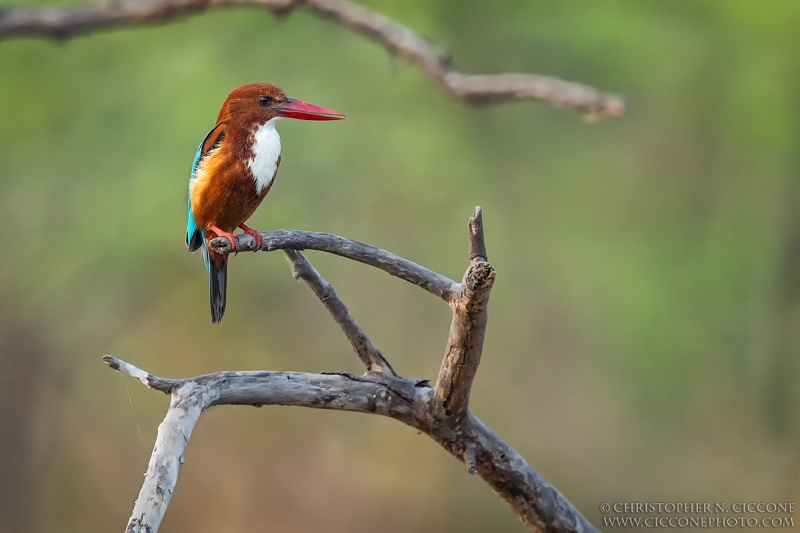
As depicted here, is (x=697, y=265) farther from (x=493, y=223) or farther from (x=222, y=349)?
(x=222, y=349)

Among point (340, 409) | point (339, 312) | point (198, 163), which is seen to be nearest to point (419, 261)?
point (339, 312)

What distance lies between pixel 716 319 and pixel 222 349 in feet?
8.89

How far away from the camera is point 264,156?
178 centimetres

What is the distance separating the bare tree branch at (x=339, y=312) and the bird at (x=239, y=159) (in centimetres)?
13

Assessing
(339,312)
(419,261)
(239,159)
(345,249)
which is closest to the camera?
(345,249)

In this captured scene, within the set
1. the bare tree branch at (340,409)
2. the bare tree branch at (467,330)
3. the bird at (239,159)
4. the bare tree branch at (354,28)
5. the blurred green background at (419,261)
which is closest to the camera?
the bare tree branch at (340,409)

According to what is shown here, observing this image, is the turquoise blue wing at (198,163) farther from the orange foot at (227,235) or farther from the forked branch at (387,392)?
the forked branch at (387,392)

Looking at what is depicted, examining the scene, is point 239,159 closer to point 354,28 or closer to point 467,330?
point 354,28

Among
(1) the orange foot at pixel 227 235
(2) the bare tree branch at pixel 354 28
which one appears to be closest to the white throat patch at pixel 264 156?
(1) the orange foot at pixel 227 235

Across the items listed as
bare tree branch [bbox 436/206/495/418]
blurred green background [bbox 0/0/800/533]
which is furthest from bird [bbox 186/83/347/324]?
blurred green background [bbox 0/0/800/533]

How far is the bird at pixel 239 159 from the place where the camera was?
175 centimetres

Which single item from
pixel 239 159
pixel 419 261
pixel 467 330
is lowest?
pixel 467 330

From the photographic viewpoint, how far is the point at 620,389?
5117 millimetres

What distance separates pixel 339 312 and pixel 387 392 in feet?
0.68
